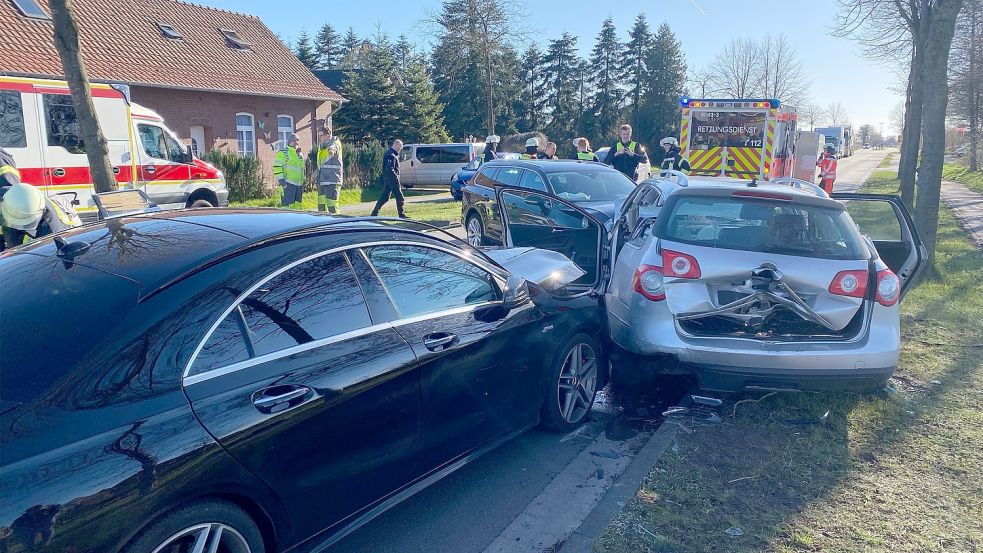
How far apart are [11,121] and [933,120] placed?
1400 cm

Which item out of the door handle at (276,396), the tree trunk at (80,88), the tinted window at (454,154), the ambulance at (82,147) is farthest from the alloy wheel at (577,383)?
the tinted window at (454,154)

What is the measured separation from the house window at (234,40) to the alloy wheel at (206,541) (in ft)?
91.3

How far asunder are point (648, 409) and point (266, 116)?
23919mm

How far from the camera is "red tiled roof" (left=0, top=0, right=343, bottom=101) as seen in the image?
62.8ft

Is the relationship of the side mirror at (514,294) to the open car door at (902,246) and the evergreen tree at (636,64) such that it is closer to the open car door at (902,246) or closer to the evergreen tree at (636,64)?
the open car door at (902,246)

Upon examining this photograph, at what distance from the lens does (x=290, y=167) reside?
13.4m

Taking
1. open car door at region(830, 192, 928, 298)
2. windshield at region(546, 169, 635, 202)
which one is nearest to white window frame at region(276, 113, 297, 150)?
windshield at region(546, 169, 635, 202)

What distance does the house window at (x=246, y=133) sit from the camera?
25.1 metres

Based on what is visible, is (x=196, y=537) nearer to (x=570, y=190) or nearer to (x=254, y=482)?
(x=254, y=482)

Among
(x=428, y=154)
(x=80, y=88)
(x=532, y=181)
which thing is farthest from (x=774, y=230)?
(x=428, y=154)

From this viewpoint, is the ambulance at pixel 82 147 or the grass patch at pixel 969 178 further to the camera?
→ the grass patch at pixel 969 178

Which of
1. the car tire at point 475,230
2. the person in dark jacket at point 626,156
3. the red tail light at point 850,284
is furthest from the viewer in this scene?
the person in dark jacket at point 626,156

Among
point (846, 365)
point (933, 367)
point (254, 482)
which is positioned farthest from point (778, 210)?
point (254, 482)

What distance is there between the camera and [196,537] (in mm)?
2373
